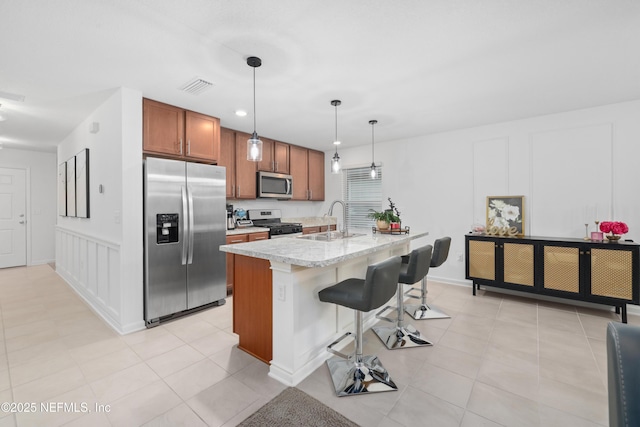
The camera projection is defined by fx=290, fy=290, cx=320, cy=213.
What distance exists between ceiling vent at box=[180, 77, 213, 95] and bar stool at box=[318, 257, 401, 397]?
2188mm

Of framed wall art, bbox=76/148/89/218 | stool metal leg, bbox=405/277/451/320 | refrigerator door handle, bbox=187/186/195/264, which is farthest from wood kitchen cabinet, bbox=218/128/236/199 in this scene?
stool metal leg, bbox=405/277/451/320

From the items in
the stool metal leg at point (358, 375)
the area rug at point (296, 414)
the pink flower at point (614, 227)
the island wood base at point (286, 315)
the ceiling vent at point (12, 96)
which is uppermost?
the ceiling vent at point (12, 96)

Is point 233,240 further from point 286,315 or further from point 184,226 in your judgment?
point 286,315

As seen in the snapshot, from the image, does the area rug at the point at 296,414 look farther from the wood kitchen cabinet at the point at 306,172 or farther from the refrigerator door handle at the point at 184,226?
the wood kitchen cabinet at the point at 306,172

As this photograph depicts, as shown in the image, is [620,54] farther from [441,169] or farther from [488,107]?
[441,169]

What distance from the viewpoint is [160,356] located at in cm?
244

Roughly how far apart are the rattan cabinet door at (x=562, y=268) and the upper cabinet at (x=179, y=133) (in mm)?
4310

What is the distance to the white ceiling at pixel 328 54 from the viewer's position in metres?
1.77

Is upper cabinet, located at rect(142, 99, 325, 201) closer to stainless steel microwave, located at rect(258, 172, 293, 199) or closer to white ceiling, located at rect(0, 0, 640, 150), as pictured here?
stainless steel microwave, located at rect(258, 172, 293, 199)

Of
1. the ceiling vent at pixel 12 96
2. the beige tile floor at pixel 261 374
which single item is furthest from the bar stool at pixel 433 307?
the ceiling vent at pixel 12 96

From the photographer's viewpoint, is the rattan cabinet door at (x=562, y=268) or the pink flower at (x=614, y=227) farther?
the rattan cabinet door at (x=562, y=268)

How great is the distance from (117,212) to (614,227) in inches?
208

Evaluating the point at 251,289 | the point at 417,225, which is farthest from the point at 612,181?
the point at 251,289

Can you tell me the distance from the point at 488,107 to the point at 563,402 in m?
3.02
